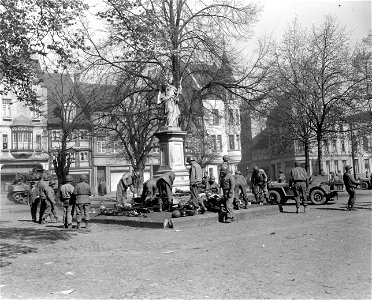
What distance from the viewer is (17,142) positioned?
4706 centimetres

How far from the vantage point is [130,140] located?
2686 centimetres

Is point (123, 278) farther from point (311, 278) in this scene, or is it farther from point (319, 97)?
point (319, 97)

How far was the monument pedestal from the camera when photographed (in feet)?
53.3

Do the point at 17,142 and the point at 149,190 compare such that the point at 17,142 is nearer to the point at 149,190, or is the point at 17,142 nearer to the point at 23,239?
the point at 149,190

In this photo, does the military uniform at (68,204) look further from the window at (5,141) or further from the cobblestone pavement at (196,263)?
the window at (5,141)

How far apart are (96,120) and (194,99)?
5225mm

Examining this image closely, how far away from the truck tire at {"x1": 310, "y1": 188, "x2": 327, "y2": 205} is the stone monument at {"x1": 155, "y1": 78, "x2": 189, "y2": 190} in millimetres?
5707

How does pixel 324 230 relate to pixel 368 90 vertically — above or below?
below

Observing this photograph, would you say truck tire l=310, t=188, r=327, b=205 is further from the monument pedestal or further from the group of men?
the group of men

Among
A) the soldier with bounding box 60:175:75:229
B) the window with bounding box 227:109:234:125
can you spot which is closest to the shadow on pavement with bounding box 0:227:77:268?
the soldier with bounding box 60:175:75:229

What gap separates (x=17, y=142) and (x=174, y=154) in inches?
1416

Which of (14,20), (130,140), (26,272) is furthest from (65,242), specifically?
(130,140)

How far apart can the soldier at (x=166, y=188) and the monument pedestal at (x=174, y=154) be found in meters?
2.23

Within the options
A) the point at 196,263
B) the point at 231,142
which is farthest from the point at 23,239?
the point at 231,142
